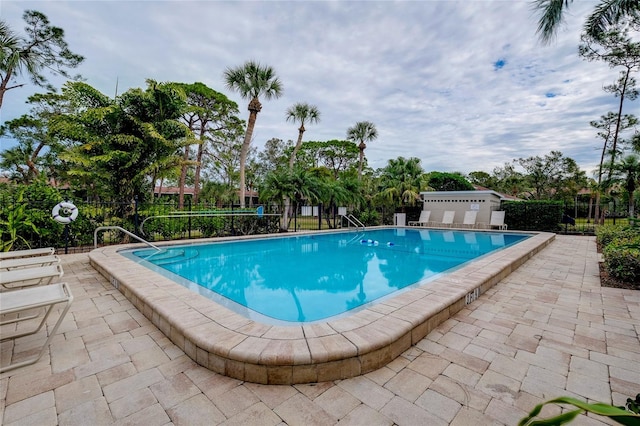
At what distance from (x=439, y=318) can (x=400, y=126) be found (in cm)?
1974

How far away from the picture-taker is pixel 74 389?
6.65ft

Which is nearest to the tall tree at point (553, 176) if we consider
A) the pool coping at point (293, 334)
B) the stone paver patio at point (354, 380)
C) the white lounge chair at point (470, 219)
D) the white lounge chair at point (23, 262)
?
the white lounge chair at point (470, 219)

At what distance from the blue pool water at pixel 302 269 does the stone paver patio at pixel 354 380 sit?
1.28 meters

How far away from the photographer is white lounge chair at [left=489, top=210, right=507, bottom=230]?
15130mm

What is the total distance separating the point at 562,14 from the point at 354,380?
31.7 ft

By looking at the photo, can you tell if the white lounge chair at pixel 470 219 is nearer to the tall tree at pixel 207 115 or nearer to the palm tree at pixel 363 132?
the palm tree at pixel 363 132

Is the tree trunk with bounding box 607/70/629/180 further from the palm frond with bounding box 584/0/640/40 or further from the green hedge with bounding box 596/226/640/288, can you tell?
the green hedge with bounding box 596/226/640/288

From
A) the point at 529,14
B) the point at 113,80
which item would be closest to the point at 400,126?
the point at 529,14

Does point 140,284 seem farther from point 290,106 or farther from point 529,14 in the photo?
point 290,106

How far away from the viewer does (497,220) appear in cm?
1544

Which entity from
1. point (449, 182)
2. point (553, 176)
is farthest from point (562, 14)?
point (553, 176)

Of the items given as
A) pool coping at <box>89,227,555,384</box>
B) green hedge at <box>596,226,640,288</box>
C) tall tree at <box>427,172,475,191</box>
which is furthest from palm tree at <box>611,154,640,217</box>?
pool coping at <box>89,227,555,384</box>

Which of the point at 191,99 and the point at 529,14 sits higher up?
the point at 191,99

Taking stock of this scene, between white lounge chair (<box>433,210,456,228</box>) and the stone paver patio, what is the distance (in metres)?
13.7
